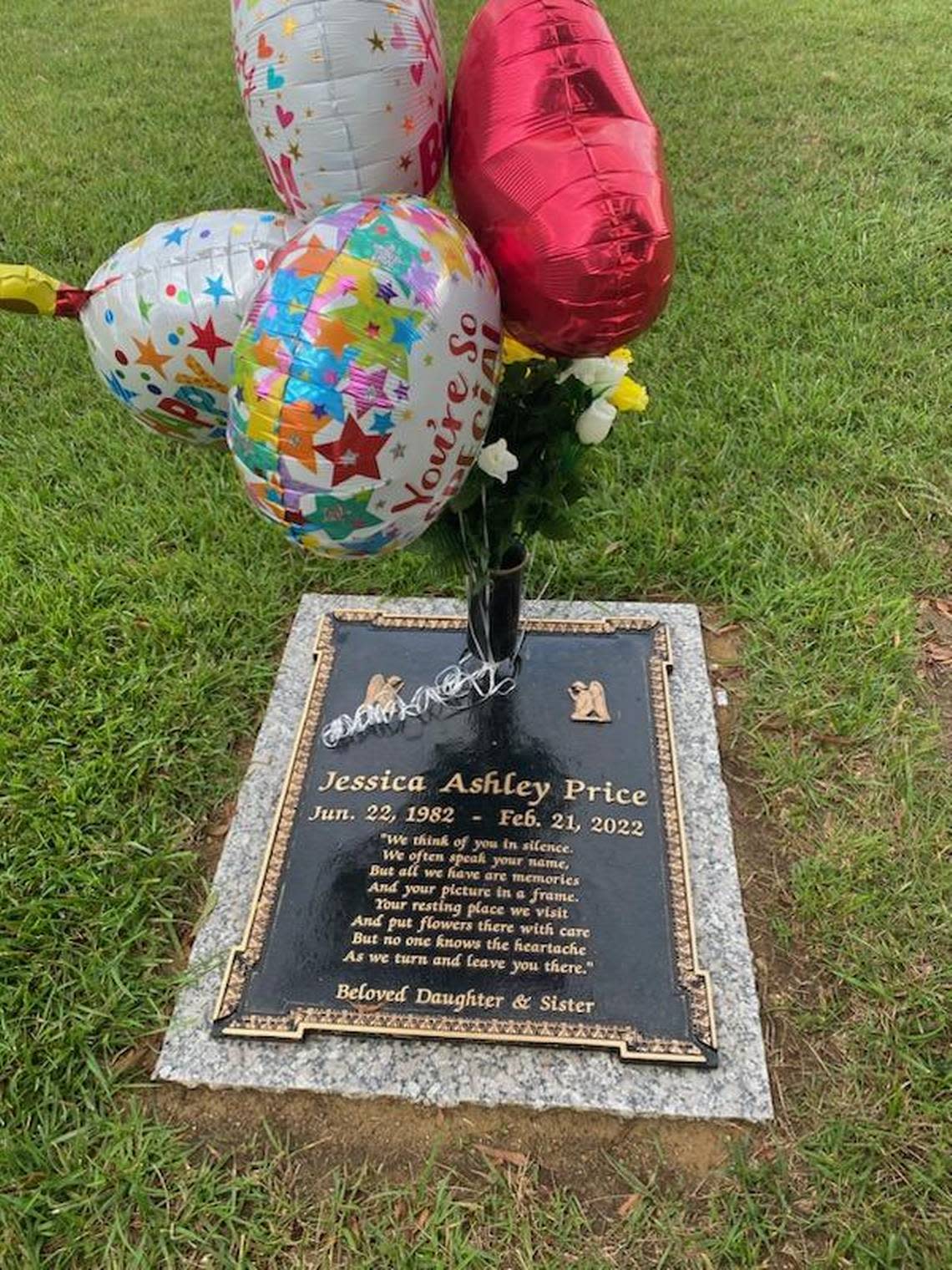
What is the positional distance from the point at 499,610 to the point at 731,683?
2.39 ft

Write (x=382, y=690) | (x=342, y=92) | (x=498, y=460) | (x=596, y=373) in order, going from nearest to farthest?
1. (x=342, y=92)
2. (x=498, y=460)
3. (x=596, y=373)
4. (x=382, y=690)

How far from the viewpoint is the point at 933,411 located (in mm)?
3258

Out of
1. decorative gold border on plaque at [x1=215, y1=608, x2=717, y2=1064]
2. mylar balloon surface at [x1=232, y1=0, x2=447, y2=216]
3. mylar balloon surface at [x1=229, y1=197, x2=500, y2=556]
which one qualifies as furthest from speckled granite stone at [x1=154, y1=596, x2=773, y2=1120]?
mylar balloon surface at [x1=232, y1=0, x2=447, y2=216]

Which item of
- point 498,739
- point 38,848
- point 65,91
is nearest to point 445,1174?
point 498,739

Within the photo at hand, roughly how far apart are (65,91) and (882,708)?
6020 mm

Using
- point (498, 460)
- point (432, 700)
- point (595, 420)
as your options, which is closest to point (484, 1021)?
point (432, 700)

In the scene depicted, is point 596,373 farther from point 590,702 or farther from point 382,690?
point 382,690

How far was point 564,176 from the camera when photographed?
4.26 ft

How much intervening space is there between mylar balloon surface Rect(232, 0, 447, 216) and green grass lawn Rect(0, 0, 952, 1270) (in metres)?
1.46

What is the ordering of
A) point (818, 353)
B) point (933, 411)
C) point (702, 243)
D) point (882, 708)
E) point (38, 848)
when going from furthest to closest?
point (702, 243) → point (818, 353) → point (933, 411) → point (882, 708) → point (38, 848)

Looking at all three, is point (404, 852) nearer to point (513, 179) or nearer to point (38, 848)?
point (38, 848)

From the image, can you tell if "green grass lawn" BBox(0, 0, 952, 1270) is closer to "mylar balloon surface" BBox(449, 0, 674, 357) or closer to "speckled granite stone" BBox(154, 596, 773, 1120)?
→ "speckled granite stone" BBox(154, 596, 773, 1120)

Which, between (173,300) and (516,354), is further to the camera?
(516,354)

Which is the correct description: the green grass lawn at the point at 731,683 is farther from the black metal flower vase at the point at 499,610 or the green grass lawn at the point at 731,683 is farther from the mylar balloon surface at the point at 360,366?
the mylar balloon surface at the point at 360,366
